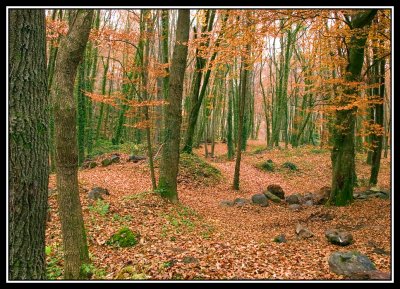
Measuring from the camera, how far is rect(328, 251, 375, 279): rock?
204 inches

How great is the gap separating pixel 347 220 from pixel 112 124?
2619 centimetres

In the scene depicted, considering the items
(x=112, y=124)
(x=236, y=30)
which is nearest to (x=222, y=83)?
(x=112, y=124)

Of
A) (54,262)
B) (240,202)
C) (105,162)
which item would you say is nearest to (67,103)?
(54,262)

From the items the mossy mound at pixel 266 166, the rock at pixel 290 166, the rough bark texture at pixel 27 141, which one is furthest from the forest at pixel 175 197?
the rock at pixel 290 166

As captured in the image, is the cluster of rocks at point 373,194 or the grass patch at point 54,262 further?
the cluster of rocks at point 373,194

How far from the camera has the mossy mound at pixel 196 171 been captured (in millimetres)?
15047

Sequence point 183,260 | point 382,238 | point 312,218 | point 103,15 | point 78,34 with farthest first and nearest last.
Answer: point 103,15 < point 312,218 < point 382,238 < point 183,260 < point 78,34

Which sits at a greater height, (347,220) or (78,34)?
(78,34)

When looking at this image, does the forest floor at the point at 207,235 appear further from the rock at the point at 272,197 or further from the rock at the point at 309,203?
the rock at the point at 309,203

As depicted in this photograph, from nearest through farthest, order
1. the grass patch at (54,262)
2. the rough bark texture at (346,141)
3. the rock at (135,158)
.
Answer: the grass patch at (54,262) < the rough bark texture at (346,141) < the rock at (135,158)

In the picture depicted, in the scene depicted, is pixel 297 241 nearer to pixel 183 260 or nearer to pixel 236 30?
pixel 183 260

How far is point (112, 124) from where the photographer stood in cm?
3139

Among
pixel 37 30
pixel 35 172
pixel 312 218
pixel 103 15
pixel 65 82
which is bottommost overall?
pixel 312 218

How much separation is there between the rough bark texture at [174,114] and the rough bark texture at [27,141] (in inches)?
258
